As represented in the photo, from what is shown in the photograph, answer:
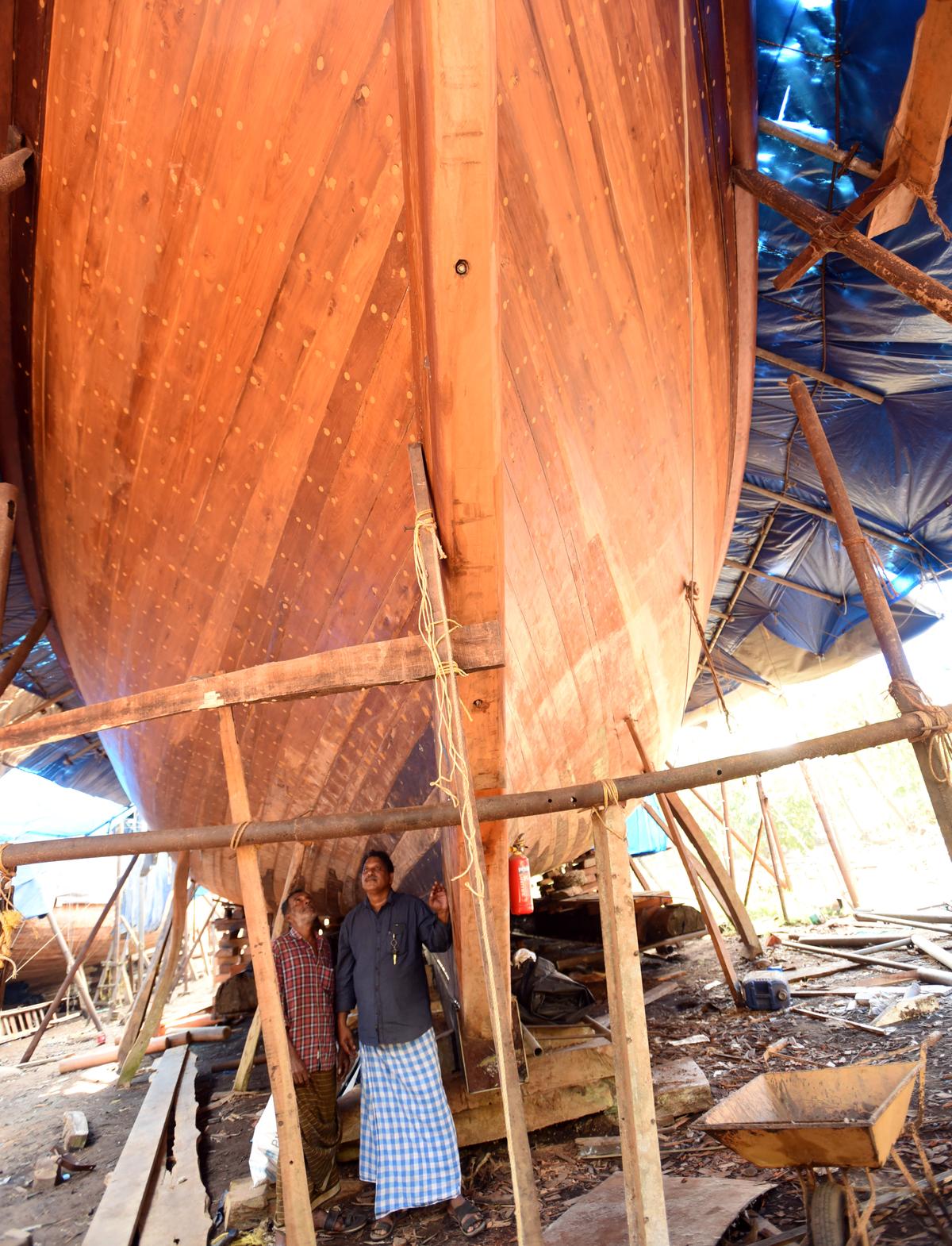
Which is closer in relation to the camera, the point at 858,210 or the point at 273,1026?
the point at 273,1026

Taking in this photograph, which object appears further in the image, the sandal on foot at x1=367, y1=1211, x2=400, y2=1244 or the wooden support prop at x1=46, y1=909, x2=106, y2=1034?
the wooden support prop at x1=46, y1=909, x2=106, y2=1034

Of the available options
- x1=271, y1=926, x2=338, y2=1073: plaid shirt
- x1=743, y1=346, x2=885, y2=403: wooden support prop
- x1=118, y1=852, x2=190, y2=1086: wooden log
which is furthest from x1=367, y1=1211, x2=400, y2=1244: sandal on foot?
x1=743, y1=346, x2=885, y2=403: wooden support prop

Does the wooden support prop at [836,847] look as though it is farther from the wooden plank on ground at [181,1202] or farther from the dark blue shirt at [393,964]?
the wooden plank on ground at [181,1202]

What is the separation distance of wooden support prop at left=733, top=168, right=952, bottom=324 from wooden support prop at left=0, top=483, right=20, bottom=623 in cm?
371

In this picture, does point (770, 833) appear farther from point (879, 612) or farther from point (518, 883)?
point (518, 883)

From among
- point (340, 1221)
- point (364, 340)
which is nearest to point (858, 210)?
point (364, 340)

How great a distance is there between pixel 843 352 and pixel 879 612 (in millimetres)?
2774

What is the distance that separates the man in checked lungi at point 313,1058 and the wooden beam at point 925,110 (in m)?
3.89

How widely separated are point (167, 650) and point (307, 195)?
2.21m

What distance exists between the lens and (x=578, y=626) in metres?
2.92

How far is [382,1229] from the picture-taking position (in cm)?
290

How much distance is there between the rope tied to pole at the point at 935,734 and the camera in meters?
2.43

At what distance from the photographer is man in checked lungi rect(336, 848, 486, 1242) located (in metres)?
2.92

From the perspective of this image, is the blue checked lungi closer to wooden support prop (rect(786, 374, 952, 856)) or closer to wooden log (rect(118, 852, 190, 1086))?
wooden support prop (rect(786, 374, 952, 856))
